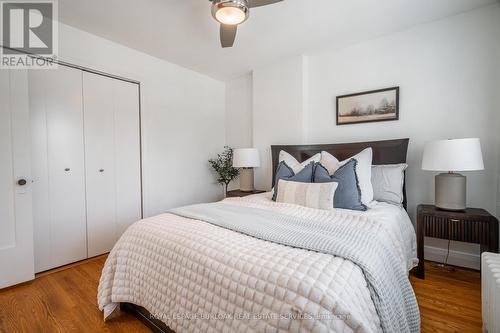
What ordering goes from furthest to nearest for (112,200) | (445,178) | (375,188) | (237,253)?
(112,200) → (375,188) → (445,178) → (237,253)

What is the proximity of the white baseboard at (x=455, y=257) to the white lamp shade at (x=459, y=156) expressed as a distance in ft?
3.28

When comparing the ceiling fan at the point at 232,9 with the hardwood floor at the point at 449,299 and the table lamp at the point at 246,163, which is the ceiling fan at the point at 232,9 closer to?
the table lamp at the point at 246,163

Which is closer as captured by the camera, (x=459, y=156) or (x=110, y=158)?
(x=459, y=156)

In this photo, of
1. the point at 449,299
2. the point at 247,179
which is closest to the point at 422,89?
the point at 449,299

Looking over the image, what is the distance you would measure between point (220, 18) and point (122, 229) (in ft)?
8.66

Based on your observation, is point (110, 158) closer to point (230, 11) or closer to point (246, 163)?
point (246, 163)

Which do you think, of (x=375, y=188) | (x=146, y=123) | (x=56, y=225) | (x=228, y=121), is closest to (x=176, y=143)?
(x=146, y=123)

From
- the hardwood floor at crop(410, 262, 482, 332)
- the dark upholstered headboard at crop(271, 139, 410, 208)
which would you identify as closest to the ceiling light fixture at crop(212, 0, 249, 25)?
the dark upholstered headboard at crop(271, 139, 410, 208)

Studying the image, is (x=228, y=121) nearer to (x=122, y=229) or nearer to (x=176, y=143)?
(x=176, y=143)

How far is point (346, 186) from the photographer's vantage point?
205cm

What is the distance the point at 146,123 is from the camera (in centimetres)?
316

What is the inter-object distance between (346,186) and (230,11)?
1.70 m

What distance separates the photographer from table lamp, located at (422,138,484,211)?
1879 millimetres

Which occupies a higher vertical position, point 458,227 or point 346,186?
point 346,186
